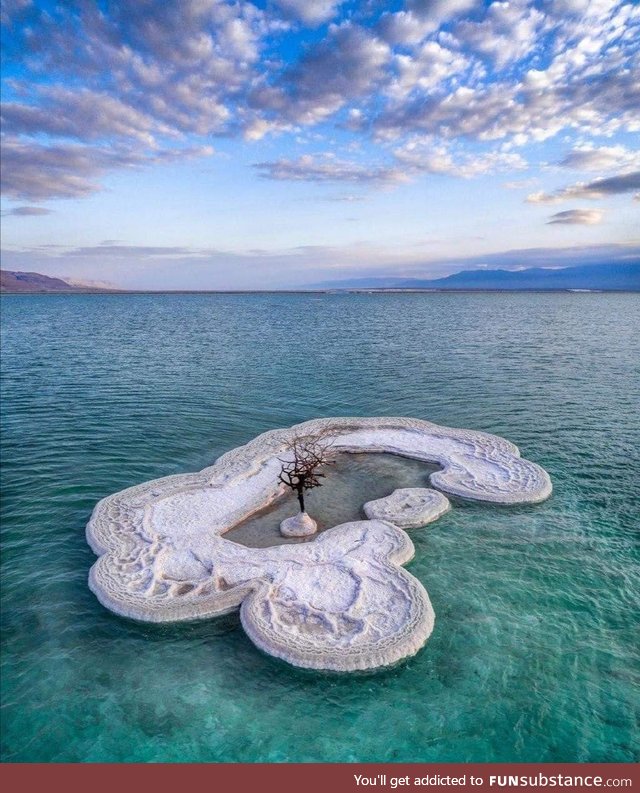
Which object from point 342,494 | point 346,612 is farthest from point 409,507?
point 346,612

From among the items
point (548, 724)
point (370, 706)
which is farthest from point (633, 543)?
point (370, 706)

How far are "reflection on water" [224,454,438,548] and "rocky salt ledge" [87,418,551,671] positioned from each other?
759mm

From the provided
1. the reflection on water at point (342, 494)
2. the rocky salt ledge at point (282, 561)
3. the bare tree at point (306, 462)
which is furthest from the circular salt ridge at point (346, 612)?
the bare tree at point (306, 462)

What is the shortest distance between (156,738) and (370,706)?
21.3 feet

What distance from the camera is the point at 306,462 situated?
26844mm

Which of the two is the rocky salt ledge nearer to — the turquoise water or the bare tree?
the turquoise water

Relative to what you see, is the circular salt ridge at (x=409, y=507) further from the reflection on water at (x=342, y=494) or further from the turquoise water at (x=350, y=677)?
the reflection on water at (x=342, y=494)

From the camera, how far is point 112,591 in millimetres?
19266

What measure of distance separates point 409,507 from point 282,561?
26.5 feet

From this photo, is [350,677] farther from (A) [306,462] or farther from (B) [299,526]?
(A) [306,462]

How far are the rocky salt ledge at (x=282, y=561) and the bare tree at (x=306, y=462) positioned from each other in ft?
3.57

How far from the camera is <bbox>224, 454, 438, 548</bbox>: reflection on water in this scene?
2395 cm

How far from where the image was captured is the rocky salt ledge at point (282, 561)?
17.1 m

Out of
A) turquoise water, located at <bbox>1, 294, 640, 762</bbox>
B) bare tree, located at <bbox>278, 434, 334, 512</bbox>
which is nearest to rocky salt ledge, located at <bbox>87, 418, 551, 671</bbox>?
turquoise water, located at <bbox>1, 294, 640, 762</bbox>
